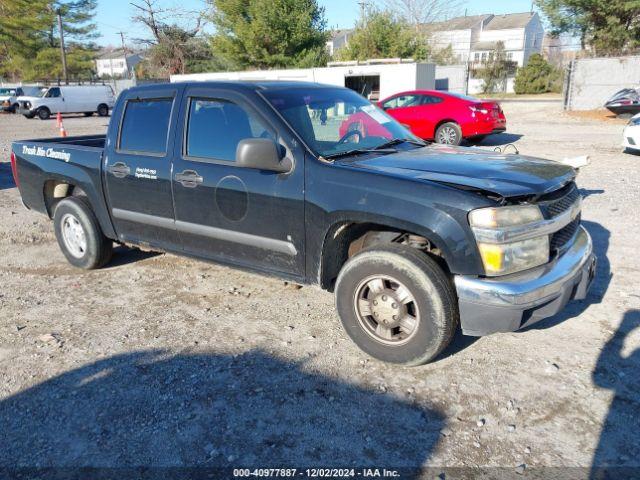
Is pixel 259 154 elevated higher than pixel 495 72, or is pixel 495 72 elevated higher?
pixel 495 72

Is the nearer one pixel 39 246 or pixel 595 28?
pixel 39 246

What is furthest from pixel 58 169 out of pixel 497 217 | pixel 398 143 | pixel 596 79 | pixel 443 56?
pixel 443 56

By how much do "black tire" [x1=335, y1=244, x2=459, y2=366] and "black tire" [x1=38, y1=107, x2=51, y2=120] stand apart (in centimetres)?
3207

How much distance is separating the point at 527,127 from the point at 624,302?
53.8ft

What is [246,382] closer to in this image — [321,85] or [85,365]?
[85,365]

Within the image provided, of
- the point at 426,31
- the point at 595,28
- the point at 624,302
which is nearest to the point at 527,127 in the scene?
the point at 595,28

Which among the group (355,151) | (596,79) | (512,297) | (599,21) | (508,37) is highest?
(508,37)

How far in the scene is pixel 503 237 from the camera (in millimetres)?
2906

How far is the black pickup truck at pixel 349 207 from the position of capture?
9.93 feet

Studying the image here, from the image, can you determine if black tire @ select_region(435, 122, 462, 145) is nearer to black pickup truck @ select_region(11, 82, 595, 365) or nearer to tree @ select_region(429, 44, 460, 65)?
black pickup truck @ select_region(11, 82, 595, 365)

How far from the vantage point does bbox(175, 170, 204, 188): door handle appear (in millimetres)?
4062

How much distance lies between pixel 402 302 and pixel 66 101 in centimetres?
3271

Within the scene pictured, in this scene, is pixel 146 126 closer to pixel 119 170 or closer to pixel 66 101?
pixel 119 170

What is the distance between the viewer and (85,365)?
3.55 m
